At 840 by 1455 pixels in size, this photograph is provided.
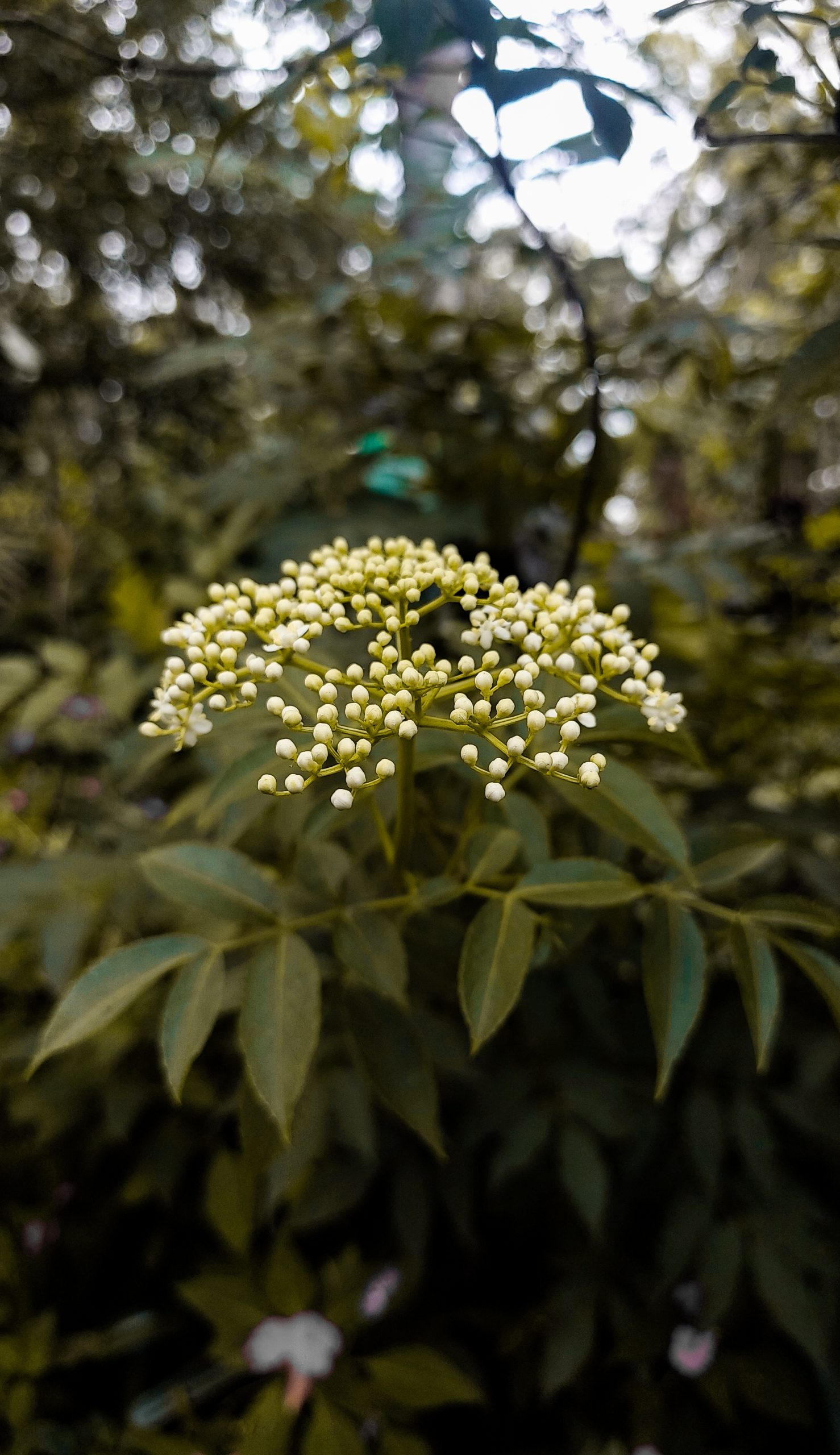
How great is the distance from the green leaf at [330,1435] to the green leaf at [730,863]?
0.64 meters

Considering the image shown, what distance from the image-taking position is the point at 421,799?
31.4 inches

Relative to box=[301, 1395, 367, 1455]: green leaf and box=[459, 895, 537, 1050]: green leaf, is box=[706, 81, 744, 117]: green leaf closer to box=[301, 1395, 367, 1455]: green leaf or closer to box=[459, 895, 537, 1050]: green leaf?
box=[459, 895, 537, 1050]: green leaf

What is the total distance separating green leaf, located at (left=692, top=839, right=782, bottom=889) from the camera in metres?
0.73

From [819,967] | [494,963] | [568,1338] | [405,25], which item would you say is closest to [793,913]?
[819,967]

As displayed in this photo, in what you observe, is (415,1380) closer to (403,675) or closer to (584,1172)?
(584,1172)

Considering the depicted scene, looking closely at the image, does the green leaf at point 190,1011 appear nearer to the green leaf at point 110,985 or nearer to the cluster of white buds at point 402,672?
the green leaf at point 110,985

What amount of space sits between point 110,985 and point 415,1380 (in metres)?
0.59

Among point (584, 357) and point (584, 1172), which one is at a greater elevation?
point (584, 357)

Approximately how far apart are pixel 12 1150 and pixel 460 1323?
78 cm

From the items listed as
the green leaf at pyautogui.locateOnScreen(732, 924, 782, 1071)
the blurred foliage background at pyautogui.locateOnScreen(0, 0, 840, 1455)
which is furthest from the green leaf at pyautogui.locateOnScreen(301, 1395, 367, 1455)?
the green leaf at pyautogui.locateOnScreen(732, 924, 782, 1071)

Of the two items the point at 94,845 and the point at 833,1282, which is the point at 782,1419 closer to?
the point at 833,1282

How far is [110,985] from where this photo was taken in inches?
25.3

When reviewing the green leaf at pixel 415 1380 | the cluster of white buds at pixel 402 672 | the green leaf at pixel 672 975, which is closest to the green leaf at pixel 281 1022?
the cluster of white buds at pixel 402 672

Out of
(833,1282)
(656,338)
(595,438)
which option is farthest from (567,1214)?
(656,338)
